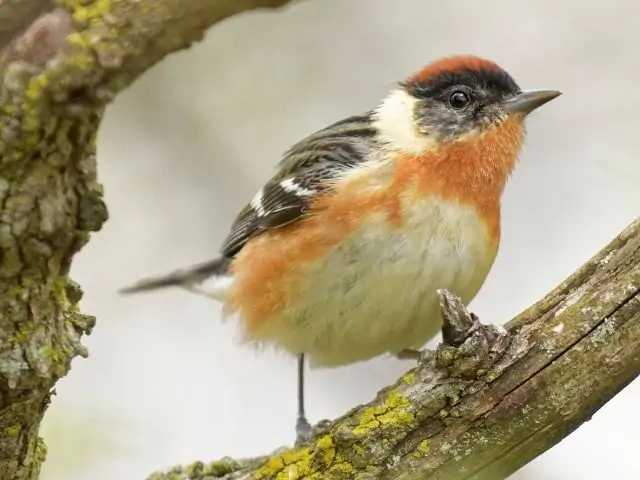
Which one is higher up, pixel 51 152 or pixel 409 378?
pixel 51 152

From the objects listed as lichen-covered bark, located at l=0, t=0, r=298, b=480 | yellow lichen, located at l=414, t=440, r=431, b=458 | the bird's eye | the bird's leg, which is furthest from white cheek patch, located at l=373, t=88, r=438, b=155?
lichen-covered bark, located at l=0, t=0, r=298, b=480

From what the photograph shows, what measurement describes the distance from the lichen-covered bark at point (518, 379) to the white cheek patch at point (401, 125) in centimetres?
92

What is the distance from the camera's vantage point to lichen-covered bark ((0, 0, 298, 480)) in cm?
156

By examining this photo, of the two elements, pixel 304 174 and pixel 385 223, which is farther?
pixel 304 174

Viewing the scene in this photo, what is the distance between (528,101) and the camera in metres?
3.06

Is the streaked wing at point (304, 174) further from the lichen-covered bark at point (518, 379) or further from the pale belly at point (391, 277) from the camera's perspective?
the lichen-covered bark at point (518, 379)

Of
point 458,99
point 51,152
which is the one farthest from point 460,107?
point 51,152

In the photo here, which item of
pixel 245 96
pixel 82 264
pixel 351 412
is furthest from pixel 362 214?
pixel 82 264

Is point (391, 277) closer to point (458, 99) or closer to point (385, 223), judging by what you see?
point (385, 223)

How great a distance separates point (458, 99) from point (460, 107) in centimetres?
4

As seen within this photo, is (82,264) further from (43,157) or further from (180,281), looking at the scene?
(43,157)

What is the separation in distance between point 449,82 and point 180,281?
5.22 ft

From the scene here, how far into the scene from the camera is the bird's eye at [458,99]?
3.13 metres

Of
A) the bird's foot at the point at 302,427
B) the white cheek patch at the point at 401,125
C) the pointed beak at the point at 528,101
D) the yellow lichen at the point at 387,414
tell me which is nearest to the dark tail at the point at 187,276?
the bird's foot at the point at 302,427
